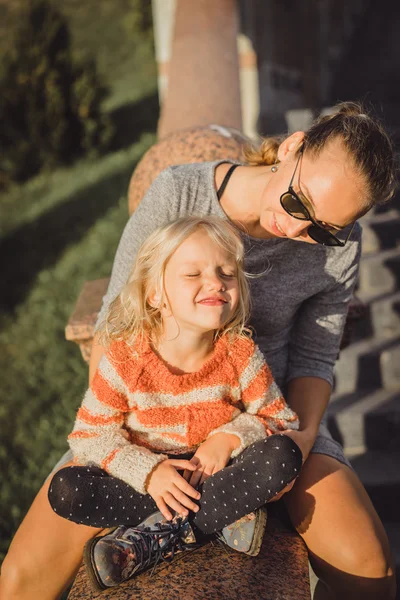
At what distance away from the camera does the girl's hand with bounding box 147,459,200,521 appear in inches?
67.7

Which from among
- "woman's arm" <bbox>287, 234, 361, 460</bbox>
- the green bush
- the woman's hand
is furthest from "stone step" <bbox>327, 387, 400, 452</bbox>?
the green bush

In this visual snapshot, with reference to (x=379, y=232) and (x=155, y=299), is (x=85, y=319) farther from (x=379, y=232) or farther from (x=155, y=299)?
(x=379, y=232)

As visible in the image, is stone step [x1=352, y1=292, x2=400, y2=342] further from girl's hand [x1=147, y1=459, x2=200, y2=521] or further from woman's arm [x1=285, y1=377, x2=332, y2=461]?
girl's hand [x1=147, y1=459, x2=200, y2=521]

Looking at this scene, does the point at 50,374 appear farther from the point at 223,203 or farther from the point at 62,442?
the point at 223,203

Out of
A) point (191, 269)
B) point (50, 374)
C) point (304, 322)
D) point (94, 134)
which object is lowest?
point (50, 374)

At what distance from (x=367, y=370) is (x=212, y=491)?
2257 mm

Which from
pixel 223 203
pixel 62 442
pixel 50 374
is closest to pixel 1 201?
pixel 50 374

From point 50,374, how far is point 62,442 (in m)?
1.03

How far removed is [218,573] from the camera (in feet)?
5.57

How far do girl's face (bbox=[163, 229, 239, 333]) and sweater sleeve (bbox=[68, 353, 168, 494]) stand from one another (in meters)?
0.29

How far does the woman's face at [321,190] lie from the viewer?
5.94 ft

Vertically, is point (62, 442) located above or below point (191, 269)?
below

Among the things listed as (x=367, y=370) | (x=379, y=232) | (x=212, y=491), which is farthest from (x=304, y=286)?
(x=379, y=232)

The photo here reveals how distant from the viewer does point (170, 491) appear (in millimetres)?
1732
